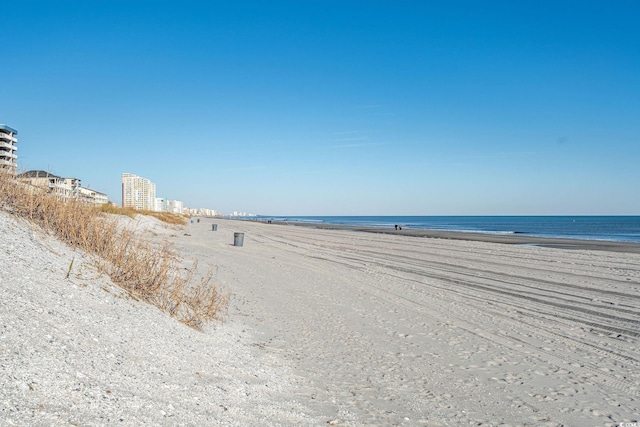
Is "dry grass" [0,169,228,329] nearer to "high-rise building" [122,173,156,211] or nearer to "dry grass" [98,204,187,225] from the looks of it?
"dry grass" [98,204,187,225]

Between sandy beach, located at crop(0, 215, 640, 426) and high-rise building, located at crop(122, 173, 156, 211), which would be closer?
sandy beach, located at crop(0, 215, 640, 426)

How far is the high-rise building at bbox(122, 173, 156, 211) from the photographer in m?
92.6

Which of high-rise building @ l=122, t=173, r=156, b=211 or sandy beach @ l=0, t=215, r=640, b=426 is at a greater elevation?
high-rise building @ l=122, t=173, r=156, b=211

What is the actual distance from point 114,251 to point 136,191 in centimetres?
9427

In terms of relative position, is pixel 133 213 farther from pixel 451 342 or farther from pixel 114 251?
pixel 451 342

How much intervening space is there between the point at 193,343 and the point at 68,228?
3.65 meters

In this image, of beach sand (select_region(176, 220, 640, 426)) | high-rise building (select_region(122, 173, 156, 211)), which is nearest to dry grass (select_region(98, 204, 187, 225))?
beach sand (select_region(176, 220, 640, 426))

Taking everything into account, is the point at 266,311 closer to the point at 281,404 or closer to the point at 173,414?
the point at 281,404

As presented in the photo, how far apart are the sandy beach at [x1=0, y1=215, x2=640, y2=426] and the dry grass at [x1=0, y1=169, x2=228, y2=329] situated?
361mm

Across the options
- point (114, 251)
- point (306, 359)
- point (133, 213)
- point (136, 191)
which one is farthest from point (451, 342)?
point (136, 191)

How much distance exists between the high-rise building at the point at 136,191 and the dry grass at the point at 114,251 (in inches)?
3339

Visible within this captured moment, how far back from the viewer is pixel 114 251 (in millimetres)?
Answer: 7590

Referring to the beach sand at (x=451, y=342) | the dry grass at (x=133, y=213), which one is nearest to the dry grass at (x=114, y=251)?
the beach sand at (x=451, y=342)

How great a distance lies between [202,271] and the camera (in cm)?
1289
